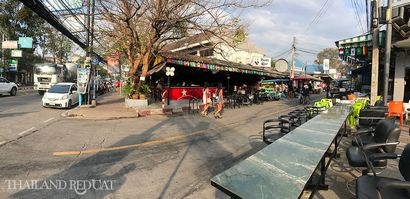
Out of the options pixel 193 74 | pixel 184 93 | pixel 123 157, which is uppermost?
pixel 193 74

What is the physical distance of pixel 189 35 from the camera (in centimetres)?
1362

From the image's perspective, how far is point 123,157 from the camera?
5.77 meters

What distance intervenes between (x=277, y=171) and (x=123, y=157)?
13.4ft

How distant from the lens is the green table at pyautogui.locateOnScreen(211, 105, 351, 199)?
2223 millimetres

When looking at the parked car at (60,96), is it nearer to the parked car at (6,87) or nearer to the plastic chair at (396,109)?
the parked car at (6,87)

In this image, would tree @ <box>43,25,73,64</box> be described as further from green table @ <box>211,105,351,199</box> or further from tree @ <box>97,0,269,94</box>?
green table @ <box>211,105,351,199</box>

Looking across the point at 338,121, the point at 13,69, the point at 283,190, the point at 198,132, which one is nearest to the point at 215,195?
the point at 283,190

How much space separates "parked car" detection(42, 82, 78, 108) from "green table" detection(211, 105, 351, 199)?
13.8m

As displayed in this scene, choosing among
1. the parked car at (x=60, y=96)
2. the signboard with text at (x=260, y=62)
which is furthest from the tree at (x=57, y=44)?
the parked car at (x=60, y=96)

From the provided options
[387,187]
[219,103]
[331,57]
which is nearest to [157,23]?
[219,103]

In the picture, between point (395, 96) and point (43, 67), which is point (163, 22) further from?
point (43, 67)

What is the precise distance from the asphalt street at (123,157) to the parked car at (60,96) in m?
4.63

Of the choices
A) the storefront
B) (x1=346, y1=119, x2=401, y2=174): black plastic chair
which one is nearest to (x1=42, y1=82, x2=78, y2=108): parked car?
the storefront

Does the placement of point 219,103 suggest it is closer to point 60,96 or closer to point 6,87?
point 60,96
